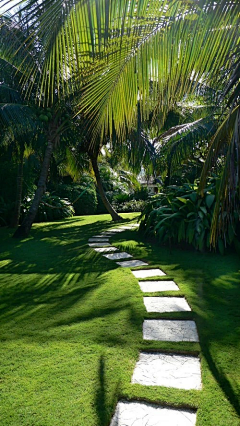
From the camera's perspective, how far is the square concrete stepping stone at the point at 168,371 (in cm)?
221

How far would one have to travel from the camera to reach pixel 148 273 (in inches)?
198

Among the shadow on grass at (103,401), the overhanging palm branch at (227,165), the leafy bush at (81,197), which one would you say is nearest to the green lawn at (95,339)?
the shadow on grass at (103,401)

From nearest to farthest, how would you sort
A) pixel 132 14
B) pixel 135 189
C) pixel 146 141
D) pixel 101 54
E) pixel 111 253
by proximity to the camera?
1. pixel 132 14
2. pixel 101 54
3. pixel 111 253
4. pixel 146 141
5. pixel 135 189

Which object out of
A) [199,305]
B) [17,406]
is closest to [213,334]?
[199,305]

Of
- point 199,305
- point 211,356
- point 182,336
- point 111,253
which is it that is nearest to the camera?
point 211,356

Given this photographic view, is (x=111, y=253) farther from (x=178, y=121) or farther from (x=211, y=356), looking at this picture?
(x=178, y=121)

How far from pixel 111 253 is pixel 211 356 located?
408 centimetres

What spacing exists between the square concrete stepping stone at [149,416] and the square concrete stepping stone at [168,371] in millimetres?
221

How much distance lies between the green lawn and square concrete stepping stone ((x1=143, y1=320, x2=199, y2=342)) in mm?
74

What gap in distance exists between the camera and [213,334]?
295cm

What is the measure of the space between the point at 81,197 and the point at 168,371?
1330 centimetres

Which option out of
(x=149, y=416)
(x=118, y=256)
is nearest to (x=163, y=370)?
(x=149, y=416)

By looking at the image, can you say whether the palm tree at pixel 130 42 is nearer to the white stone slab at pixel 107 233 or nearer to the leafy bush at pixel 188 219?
the leafy bush at pixel 188 219

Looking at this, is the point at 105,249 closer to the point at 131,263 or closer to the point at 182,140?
the point at 131,263
